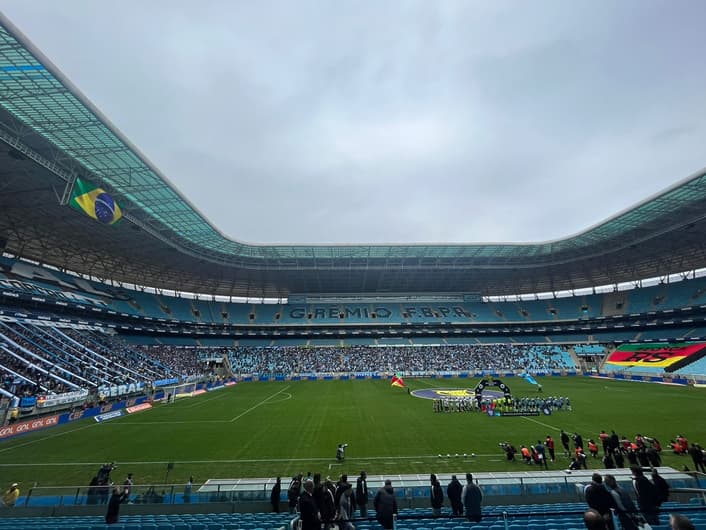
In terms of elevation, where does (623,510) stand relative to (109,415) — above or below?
below

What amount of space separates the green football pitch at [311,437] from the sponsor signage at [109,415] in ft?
2.72

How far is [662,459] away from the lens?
13836 millimetres

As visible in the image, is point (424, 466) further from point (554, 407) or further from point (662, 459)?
point (554, 407)

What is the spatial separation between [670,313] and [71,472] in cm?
7211

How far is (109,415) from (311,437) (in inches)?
680

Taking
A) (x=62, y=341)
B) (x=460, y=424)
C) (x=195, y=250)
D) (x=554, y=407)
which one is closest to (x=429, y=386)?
(x=554, y=407)

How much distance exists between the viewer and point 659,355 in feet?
146

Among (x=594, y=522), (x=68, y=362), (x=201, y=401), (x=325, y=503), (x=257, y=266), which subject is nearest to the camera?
(x=594, y=522)

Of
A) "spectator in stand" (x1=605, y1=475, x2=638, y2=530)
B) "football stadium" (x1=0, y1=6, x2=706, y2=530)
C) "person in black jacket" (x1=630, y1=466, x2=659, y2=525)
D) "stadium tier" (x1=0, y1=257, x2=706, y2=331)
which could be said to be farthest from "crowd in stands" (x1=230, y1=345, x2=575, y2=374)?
"spectator in stand" (x1=605, y1=475, x2=638, y2=530)

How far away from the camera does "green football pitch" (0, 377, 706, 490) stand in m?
13.8

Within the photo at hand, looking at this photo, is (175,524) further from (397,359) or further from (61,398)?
(397,359)

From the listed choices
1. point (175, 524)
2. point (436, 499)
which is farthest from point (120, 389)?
point (436, 499)

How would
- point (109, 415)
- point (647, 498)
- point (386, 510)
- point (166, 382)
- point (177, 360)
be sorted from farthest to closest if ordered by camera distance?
point (177, 360)
point (166, 382)
point (109, 415)
point (647, 498)
point (386, 510)

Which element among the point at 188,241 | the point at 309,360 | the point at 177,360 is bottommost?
the point at 177,360
